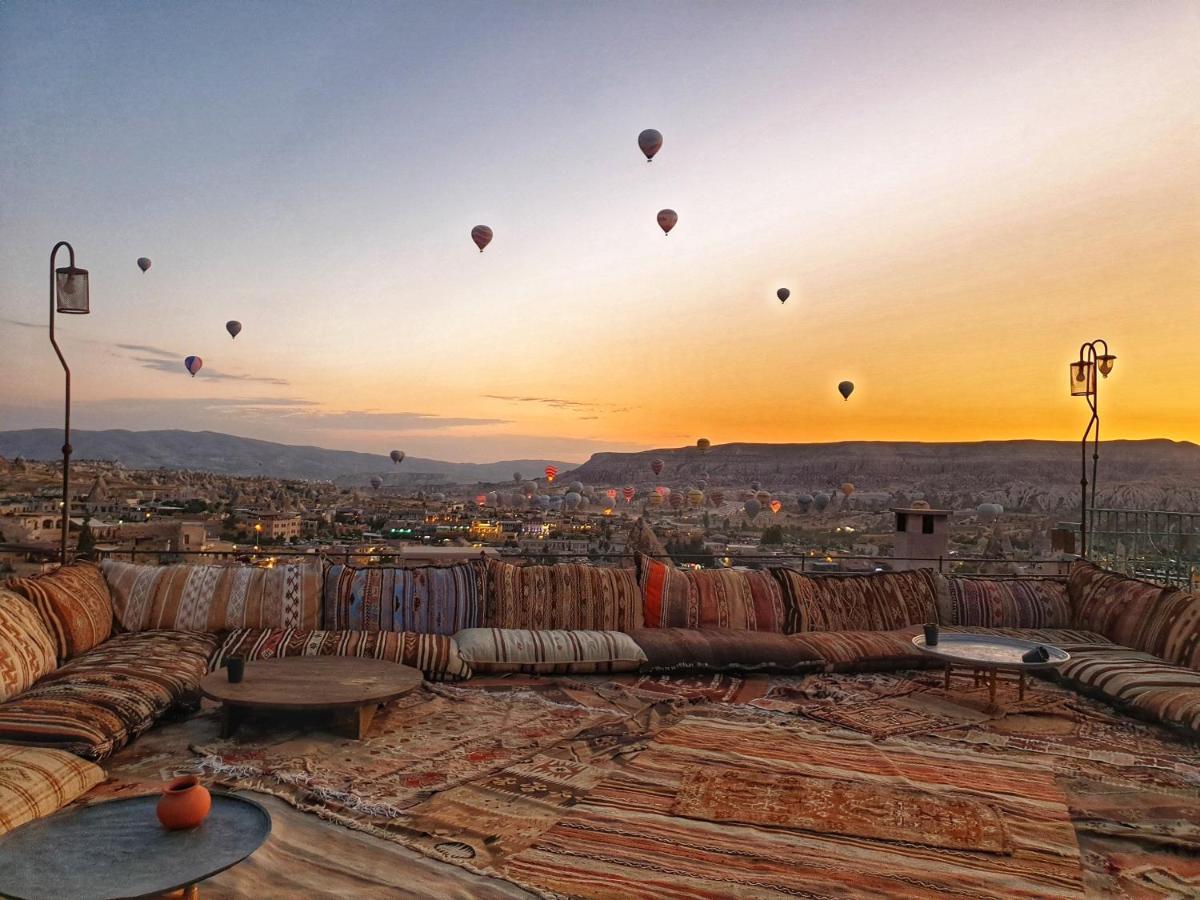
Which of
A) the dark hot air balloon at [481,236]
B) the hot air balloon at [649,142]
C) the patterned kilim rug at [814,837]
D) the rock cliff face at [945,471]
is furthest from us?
the rock cliff face at [945,471]

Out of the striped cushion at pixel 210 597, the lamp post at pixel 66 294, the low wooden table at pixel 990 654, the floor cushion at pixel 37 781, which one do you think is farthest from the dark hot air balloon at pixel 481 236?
the floor cushion at pixel 37 781

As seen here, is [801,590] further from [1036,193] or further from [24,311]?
[24,311]

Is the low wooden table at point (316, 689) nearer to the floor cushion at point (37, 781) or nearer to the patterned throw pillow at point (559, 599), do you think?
the floor cushion at point (37, 781)

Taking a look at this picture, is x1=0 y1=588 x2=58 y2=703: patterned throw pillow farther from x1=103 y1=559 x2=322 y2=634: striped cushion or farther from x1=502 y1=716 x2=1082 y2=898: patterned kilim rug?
x1=502 y1=716 x2=1082 y2=898: patterned kilim rug

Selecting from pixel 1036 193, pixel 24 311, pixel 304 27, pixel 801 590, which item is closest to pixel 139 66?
pixel 304 27

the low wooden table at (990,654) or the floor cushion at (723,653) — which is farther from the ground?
the low wooden table at (990,654)

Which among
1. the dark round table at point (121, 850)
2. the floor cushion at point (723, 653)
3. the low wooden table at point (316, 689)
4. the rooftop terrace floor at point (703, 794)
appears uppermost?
the dark round table at point (121, 850)

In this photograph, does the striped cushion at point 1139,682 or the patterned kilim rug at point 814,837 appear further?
the striped cushion at point 1139,682

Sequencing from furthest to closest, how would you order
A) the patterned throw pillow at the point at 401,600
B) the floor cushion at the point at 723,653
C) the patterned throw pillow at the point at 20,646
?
the patterned throw pillow at the point at 401,600, the floor cushion at the point at 723,653, the patterned throw pillow at the point at 20,646
